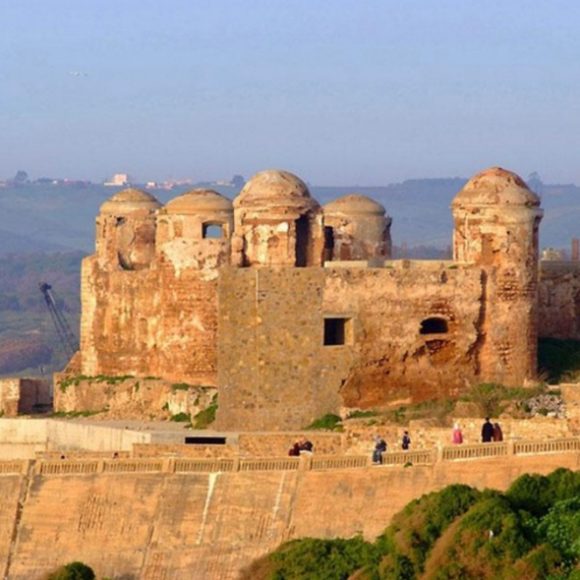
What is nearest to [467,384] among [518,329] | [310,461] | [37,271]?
[518,329]

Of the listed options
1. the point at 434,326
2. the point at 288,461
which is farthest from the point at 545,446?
the point at 434,326

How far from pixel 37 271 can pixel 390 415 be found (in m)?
106

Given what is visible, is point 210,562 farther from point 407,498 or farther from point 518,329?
point 518,329

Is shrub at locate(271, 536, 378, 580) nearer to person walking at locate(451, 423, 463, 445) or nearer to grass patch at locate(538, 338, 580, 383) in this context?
person walking at locate(451, 423, 463, 445)

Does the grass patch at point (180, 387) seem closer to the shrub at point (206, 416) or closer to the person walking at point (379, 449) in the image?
the shrub at point (206, 416)

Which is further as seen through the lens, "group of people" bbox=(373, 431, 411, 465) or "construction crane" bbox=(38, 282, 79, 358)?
"construction crane" bbox=(38, 282, 79, 358)

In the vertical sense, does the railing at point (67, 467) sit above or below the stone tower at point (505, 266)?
below

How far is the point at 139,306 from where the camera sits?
44.8 meters

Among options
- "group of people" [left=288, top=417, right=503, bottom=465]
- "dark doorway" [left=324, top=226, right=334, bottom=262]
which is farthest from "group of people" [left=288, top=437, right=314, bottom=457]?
"dark doorway" [left=324, top=226, right=334, bottom=262]

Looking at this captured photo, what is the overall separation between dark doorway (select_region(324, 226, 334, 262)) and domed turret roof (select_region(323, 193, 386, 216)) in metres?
0.46

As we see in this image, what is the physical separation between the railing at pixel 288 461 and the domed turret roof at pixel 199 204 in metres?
9.78

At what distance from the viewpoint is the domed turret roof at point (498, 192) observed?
39.9 meters

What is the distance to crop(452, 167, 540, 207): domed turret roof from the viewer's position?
39.9 metres

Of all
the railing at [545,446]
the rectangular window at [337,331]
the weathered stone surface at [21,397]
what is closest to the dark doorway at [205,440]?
the rectangular window at [337,331]
